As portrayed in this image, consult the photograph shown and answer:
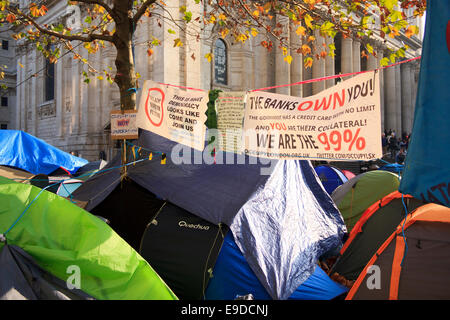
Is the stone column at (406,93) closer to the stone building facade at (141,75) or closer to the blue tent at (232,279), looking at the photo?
the stone building facade at (141,75)

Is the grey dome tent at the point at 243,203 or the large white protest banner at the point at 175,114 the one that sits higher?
the large white protest banner at the point at 175,114

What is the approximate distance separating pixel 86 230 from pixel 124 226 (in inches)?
86.7

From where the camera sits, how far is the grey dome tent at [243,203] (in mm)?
4527

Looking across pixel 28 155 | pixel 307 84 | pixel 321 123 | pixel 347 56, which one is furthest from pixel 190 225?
pixel 347 56

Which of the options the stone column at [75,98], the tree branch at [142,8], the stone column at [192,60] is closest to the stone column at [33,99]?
the stone column at [75,98]

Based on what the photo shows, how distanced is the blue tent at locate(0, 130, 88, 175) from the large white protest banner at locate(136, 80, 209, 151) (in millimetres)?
7046

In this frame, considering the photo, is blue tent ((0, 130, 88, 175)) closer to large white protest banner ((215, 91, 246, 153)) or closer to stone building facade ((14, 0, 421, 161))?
stone building facade ((14, 0, 421, 161))

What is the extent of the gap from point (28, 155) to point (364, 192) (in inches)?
393

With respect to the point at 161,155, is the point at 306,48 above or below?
above

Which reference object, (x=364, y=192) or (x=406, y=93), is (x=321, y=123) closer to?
(x=364, y=192)

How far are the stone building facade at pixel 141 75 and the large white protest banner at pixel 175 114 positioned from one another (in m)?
11.8
